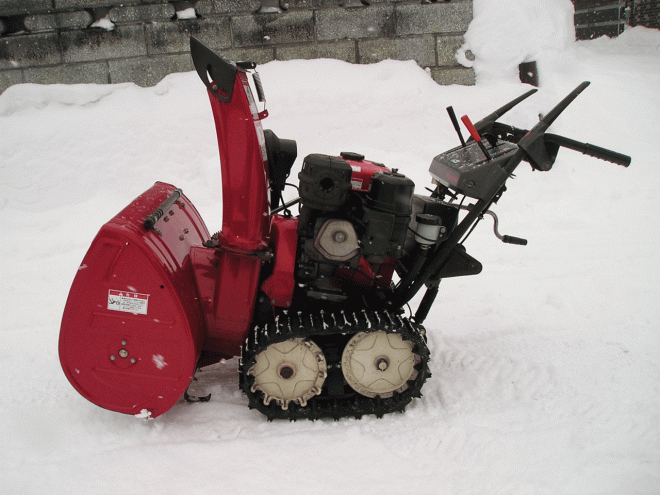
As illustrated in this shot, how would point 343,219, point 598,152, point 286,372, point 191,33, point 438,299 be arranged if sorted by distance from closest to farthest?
point 598,152 < point 343,219 < point 286,372 < point 438,299 < point 191,33

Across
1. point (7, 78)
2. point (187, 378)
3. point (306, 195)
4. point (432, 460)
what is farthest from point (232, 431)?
point (7, 78)

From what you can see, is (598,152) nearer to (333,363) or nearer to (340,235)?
(340,235)

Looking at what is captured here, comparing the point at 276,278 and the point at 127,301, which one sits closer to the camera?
the point at 127,301

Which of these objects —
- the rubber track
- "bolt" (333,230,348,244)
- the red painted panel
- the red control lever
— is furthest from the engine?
the red painted panel

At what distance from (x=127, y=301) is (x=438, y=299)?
245 cm

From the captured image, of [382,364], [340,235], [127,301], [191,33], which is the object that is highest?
[191,33]

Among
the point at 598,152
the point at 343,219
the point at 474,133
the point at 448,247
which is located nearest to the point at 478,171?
the point at 474,133

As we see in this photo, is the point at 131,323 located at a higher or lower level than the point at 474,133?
lower

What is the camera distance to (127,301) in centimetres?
256

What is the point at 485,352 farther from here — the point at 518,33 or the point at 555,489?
the point at 518,33

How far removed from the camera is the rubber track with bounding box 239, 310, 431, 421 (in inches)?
106

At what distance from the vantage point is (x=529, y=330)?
3.73m

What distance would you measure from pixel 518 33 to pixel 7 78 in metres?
6.26

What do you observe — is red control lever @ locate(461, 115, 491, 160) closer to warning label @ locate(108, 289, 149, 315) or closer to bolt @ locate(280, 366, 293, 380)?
bolt @ locate(280, 366, 293, 380)
